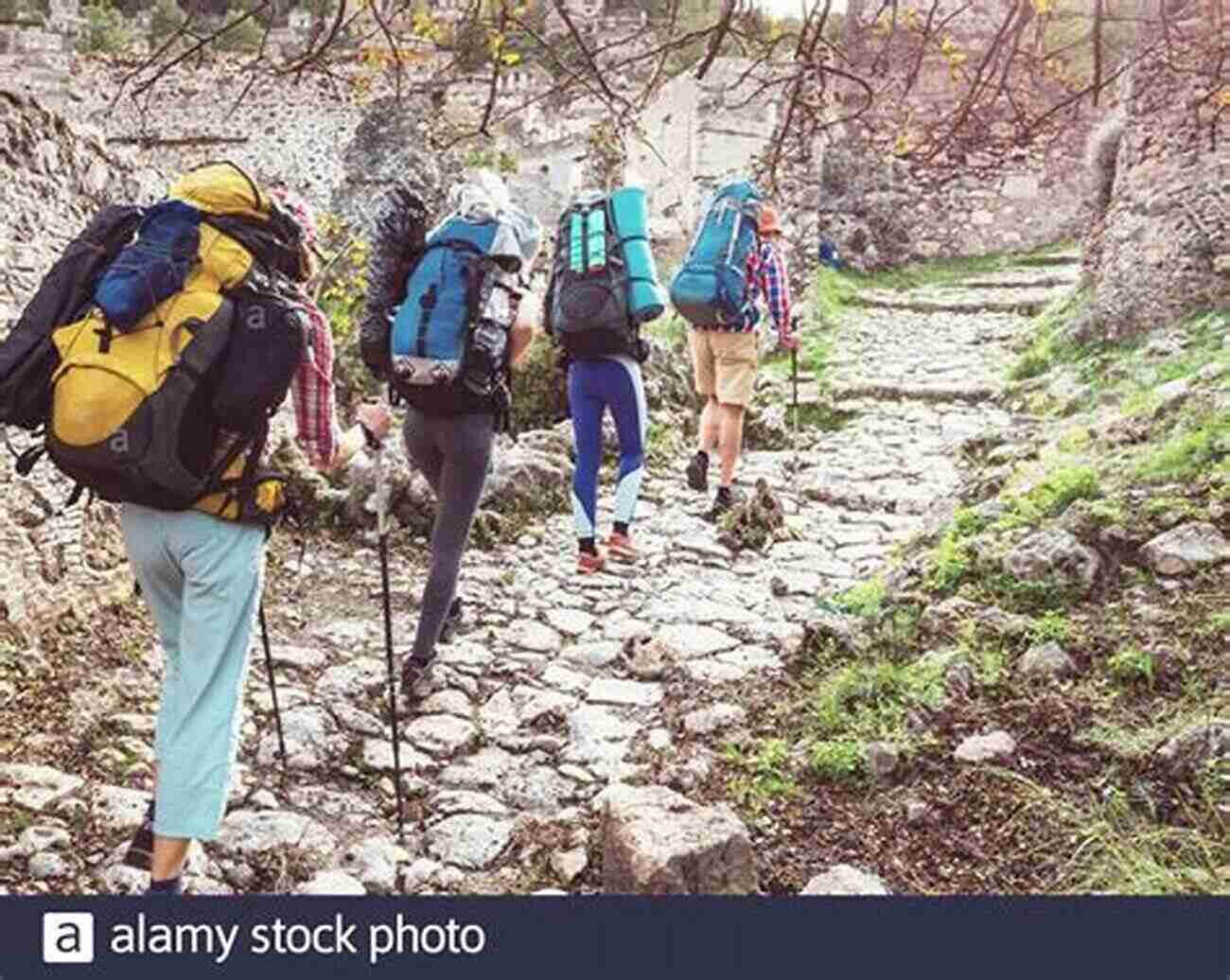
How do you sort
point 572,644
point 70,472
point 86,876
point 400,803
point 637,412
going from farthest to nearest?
point 637,412 → point 572,644 → point 400,803 → point 86,876 → point 70,472

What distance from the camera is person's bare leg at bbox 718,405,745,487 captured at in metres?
6.30

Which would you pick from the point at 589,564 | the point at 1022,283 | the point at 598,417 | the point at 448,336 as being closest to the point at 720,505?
the point at 589,564

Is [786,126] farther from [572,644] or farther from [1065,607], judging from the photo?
[572,644]

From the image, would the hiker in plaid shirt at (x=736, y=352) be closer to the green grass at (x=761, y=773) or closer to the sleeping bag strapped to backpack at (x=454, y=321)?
the sleeping bag strapped to backpack at (x=454, y=321)

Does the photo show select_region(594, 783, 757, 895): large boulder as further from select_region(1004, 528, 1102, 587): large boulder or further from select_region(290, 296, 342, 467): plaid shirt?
select_region(1004, 528, 1102, 587): large boulder

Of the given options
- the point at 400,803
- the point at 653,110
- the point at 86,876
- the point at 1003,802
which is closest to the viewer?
the point at 86,876

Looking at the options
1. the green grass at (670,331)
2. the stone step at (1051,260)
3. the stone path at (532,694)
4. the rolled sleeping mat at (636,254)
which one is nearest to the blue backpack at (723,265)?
the rolled sleeping mat at (636,254)

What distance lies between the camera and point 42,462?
13.1 feet

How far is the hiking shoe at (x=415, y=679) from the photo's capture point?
4.06m

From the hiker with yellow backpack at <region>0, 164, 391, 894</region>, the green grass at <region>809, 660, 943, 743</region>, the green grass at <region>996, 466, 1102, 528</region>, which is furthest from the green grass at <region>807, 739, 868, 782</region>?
the hiker with yellow backpack at <region>0, 164, 391, 894</region>

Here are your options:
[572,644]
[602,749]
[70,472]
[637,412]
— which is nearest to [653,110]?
[637,412]

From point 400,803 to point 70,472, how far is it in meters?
1.43

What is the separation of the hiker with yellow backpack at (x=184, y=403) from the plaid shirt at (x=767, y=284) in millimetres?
3694

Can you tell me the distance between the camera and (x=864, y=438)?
839 cm
